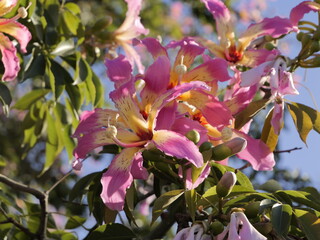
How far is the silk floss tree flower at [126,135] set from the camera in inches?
52.2

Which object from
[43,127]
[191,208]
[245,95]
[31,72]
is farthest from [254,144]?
[43,127]

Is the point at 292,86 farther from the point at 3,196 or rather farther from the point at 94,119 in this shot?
the point at 3,196

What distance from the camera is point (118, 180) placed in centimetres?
135

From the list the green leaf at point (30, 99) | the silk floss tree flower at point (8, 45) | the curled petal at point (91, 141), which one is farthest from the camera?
the green leaf at point (30, 99)

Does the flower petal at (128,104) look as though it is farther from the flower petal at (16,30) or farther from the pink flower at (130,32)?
the pink flower at (130,32)

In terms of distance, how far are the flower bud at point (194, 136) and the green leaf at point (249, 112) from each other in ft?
0.45

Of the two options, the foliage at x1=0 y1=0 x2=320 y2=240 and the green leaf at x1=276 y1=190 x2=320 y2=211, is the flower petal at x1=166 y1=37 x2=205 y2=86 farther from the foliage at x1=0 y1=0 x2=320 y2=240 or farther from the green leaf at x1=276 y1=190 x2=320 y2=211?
the green leaf at x1=276 y1=190 x2=320 y2=211

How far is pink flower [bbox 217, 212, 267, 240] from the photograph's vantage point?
121cm

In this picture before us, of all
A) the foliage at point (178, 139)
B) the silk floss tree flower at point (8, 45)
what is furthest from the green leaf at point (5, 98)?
the silk floss tree flower at point (8, 45)

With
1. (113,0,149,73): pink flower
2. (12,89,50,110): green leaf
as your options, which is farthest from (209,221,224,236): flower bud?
(12,89,50,110): green leaf

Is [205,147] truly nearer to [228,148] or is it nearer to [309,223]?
[228,148]

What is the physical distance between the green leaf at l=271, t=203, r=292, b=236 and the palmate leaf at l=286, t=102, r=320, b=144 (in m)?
0.24

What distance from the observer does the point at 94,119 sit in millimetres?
1464

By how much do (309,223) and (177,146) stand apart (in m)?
0.25
